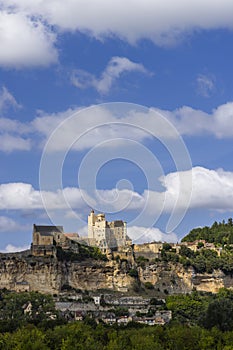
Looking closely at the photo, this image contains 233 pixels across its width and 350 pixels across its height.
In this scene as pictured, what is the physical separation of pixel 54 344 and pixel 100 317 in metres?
29.7

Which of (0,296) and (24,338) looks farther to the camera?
(0,296)

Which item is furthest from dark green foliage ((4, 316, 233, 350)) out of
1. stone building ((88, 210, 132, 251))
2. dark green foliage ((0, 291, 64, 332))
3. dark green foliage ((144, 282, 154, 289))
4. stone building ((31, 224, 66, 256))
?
stone building ((88, 210, 132, 251))

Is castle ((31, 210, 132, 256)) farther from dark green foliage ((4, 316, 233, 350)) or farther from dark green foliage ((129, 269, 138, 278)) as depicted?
dark green foliage ((4, 316, 233, 350))

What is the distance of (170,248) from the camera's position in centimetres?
10862

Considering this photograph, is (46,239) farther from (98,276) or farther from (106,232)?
(106,232)

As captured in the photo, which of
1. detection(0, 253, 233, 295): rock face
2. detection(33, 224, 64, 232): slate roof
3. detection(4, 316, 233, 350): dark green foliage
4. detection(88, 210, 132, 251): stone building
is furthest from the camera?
detection(88, 210, 132, 251): stone building

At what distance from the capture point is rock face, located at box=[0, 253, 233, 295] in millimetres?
93125

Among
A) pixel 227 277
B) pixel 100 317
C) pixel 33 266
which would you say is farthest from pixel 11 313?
pixel 227 277

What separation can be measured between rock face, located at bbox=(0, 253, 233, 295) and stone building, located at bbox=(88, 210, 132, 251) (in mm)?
8106

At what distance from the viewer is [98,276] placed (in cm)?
9712

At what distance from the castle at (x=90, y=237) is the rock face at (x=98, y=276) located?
2271 millimetres

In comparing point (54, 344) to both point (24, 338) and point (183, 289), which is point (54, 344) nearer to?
point (24, 338)

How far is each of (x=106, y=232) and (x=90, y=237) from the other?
98.7 inches

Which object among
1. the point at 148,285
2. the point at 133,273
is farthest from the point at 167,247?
the point at 133,273
